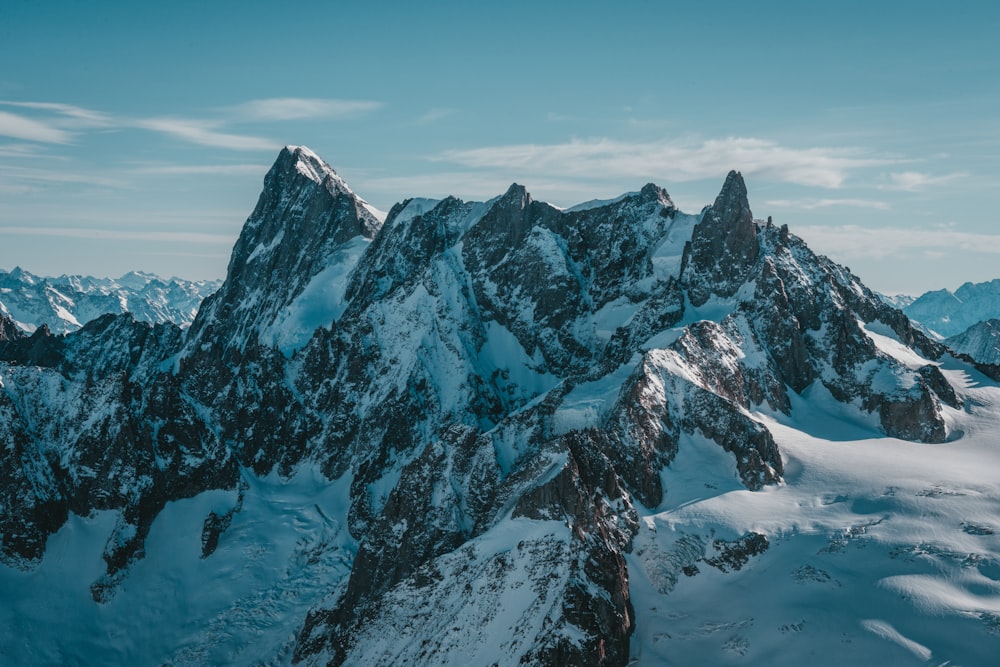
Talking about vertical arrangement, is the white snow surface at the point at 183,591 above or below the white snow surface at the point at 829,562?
below

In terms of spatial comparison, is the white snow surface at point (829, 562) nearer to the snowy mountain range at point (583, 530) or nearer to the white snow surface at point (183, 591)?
the snowy mountain range at point (583, 530)

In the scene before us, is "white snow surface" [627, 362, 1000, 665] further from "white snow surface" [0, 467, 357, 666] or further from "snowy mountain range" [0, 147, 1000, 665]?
"white snow surface" [0, 467, 357, 666]

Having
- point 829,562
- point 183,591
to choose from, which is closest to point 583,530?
point 829,562

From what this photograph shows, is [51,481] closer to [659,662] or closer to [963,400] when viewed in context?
[659,662]

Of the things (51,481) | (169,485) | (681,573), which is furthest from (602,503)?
(51,481)

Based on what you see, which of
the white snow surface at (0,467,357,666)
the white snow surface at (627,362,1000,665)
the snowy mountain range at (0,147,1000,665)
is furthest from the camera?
the white snow surface at (0,467,357,666)

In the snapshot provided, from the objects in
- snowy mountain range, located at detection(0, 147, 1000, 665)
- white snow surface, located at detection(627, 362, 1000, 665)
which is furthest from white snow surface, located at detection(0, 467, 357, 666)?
white snow surface, located at detection(627, 362, 1000, 665)

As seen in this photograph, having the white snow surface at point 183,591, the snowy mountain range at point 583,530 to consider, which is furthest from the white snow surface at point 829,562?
the white snow surface at point 183,591

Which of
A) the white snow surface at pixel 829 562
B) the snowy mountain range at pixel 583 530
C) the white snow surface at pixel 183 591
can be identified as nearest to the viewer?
the white snow surface at pixel 829 562

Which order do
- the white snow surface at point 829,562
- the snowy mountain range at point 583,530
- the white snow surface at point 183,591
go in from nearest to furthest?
the white snow surface at point 829,562 < the snowy mountain range at point 583,530 < the white snow surface at point 183,591

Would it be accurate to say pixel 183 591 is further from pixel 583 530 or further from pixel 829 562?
pixel 829 562

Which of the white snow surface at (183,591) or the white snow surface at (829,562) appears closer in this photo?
the white snow surface at (829,562)
